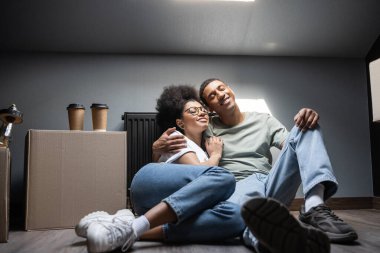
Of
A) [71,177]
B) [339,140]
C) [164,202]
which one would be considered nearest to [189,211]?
[164,202]

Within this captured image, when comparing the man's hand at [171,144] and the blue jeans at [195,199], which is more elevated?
the man's hand at [171,144]

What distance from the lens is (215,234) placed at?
133cm

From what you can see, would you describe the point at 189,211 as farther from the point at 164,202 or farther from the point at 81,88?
the point at 81,88

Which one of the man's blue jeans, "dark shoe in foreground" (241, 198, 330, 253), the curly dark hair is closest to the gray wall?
the curly dark hair

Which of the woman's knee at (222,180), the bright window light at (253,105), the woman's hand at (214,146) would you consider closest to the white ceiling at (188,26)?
the bright window light at (253,105)

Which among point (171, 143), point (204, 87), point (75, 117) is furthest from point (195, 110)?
point (75, 117)

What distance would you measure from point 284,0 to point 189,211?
155 cm

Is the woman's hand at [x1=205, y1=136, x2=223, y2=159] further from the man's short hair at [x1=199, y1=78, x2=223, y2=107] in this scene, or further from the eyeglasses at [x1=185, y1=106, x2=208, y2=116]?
the man's short hair at [x1=199, y1=78, x2=223, y2=107]

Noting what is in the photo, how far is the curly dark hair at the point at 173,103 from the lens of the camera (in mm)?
2031

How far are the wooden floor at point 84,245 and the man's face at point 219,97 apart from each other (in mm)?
691

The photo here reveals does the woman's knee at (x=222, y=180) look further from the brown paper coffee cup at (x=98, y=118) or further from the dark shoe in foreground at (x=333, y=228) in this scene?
the brown paper coffee cup at (x=98, y=118)

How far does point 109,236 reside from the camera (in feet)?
3.62

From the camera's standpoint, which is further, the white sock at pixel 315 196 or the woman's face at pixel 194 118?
the woman's face at pixel 194 118

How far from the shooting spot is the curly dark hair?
6.66 feet
